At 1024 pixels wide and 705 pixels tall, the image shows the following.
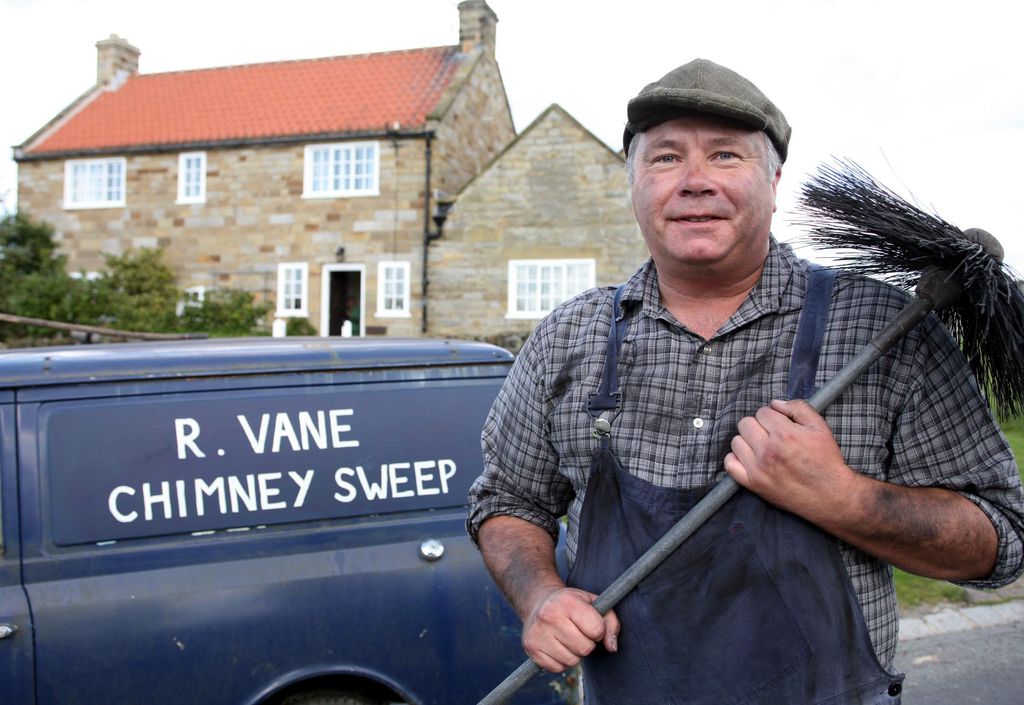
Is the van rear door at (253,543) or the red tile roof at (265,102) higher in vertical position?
A: the red tile roof at (265,102)

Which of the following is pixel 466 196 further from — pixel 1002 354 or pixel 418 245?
pixel 1002 354

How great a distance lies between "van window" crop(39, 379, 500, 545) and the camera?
118 inches

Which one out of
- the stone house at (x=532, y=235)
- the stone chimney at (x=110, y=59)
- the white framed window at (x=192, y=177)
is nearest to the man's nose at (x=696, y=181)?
the stone house at (x=532, y=235)

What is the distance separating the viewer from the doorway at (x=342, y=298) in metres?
22.4

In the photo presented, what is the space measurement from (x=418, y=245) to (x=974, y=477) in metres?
20.6

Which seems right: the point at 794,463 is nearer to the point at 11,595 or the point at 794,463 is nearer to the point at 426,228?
the point at 11,595

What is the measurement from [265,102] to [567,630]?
985 inches

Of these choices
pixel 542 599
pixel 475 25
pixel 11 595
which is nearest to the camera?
pixel 542 599

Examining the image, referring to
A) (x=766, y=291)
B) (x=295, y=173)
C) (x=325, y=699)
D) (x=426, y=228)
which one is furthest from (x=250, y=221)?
(x=766, y=291)

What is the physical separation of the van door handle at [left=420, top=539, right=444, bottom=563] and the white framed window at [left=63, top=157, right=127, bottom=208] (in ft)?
79.0

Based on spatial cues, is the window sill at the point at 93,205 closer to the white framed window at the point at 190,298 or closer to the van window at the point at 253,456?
the white framed window at the point at 190,298

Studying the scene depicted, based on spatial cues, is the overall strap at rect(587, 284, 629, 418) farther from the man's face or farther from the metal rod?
the metal rod

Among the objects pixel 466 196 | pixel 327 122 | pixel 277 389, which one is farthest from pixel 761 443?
pixel 327 122

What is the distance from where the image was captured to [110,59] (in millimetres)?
27391
